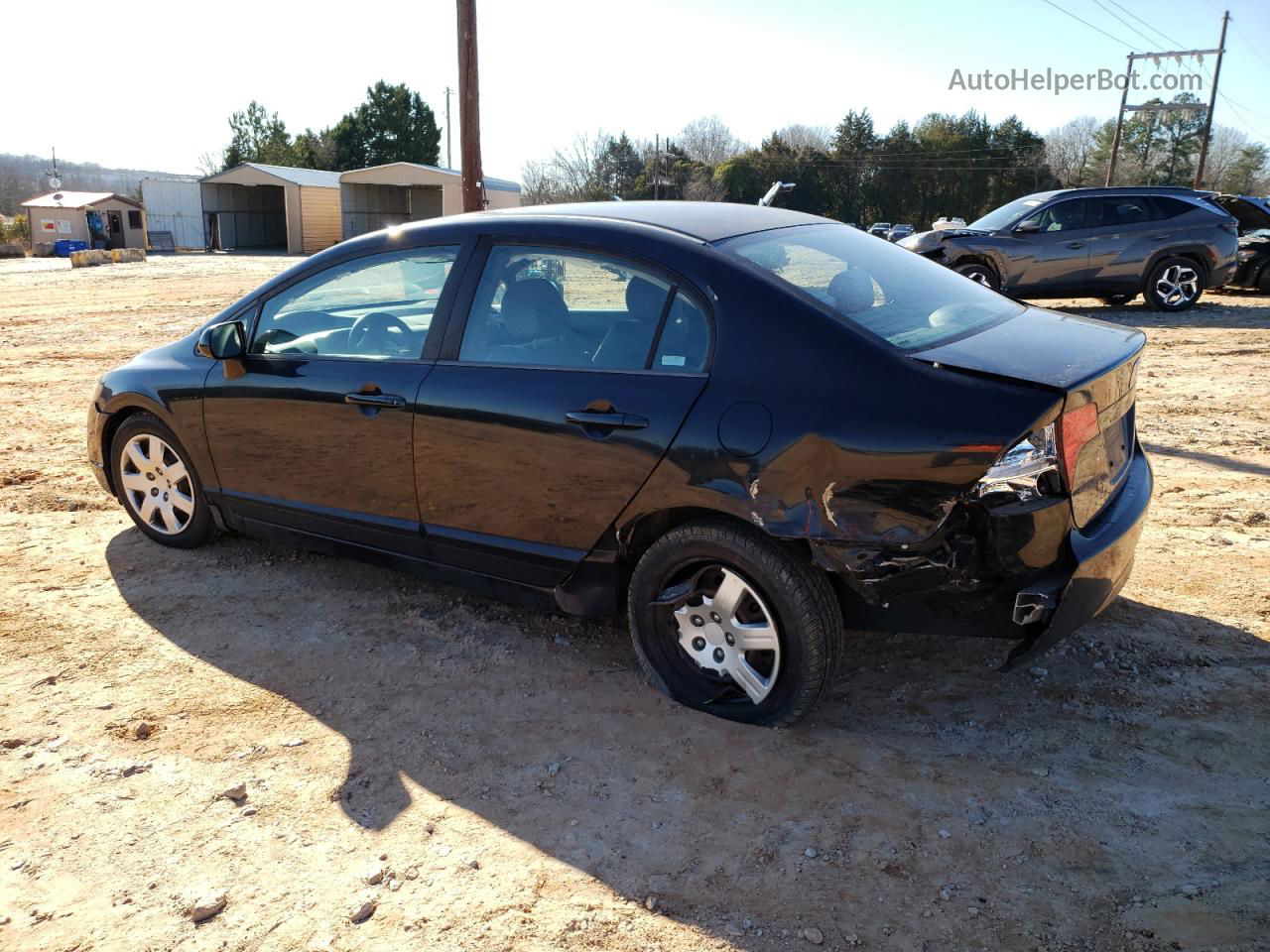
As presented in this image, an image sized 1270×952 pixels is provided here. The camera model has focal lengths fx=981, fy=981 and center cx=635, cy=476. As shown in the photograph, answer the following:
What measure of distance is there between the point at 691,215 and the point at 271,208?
48531 mm

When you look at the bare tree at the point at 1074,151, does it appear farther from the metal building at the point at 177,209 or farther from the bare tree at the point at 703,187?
the metal building at the point at 177,209

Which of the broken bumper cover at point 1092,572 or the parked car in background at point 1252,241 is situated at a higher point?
the parked car in background at point 1252,241

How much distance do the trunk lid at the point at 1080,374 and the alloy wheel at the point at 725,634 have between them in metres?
0.98

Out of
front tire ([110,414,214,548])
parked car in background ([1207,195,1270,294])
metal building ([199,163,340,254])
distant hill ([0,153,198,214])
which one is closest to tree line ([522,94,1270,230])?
metal building ([199,163,340,254])

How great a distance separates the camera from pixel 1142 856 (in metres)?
2.72

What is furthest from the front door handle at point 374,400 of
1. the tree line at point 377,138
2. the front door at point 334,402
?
the tree line at point 377,138

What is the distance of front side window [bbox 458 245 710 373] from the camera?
11.1ft

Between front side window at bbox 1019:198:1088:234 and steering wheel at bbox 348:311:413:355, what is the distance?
12.3 metres

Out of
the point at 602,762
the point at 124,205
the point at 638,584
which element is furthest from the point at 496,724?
the point at 124,205

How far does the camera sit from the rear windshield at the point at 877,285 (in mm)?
3281

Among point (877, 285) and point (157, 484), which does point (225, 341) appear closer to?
point (157, 484)

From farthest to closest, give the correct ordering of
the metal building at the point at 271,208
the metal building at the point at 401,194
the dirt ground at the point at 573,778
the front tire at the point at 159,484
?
1. the metal building at the point at 271,208
2. the metal building at the point at 401,194
3. the front tire at the point at 159,484
4. the dirt ground at the point at 573,778

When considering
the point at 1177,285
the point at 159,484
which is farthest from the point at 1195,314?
the point at 159,484

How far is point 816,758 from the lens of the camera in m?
3.22
